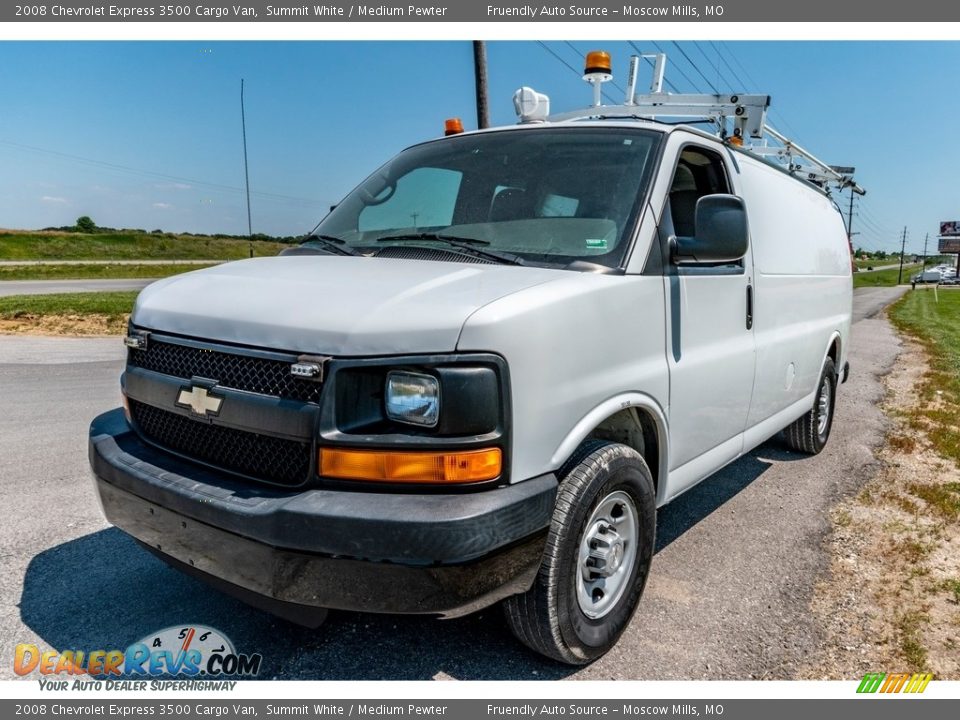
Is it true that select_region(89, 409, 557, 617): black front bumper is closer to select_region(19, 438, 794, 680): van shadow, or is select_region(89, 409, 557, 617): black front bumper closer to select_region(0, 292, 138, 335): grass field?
select_region(19, 438, 794, 680): van shadow

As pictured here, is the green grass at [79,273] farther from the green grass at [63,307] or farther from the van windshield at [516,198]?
the van windshield at [516,198]

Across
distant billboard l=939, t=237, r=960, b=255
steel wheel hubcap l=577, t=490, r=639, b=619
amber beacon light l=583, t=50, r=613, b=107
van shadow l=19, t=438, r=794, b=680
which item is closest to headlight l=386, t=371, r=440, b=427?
steel wheel hubcap l=577, t=490, r=639, b=619

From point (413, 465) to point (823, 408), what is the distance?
4973 mm

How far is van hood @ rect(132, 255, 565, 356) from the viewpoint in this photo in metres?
2.21

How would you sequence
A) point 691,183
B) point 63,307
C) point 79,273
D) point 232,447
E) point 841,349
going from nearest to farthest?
point 232,447, point 691,183, point 841,349, point 63,307, point 79,273

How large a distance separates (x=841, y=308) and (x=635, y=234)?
4026 mm

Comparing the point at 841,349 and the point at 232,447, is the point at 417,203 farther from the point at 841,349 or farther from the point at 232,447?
the point at 841,349

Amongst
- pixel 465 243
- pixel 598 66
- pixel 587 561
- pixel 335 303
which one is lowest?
pixel 587 561

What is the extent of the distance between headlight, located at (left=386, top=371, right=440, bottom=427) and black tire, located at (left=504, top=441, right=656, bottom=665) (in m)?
0.59

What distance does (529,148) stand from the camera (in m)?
3.54

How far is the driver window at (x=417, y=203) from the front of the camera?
3.44 meters

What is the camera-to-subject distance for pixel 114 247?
189 ft

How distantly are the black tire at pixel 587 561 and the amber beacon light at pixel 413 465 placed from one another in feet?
1.33

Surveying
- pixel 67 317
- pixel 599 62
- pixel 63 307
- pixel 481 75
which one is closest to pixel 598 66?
pixel 599 62
